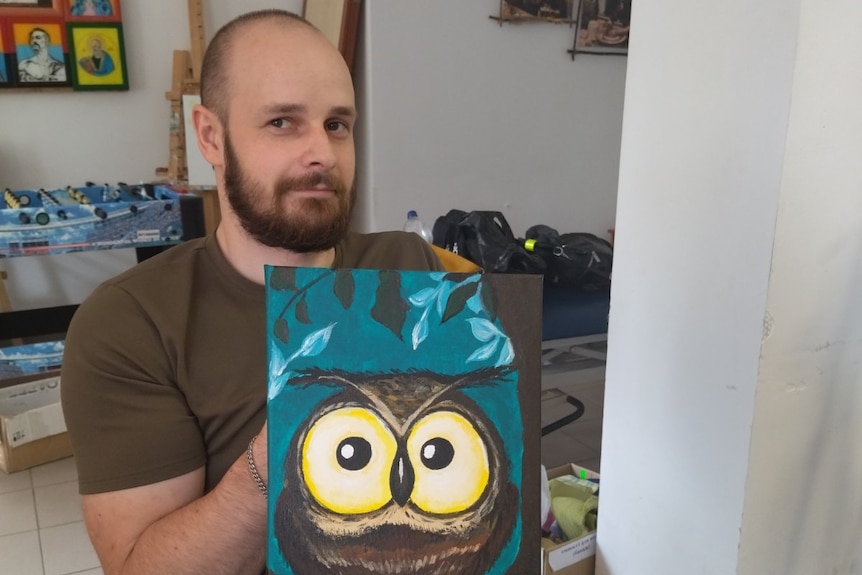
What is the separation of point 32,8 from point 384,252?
2680mm

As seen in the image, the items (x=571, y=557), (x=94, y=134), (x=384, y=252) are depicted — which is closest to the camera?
(x=384, y=252)

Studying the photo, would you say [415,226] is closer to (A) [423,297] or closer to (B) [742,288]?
(B) [742,288]

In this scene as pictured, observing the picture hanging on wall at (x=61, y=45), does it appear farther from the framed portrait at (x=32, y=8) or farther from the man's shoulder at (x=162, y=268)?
the man's shoulder at (x=162, y=268)

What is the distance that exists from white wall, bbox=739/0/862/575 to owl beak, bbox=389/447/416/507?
23.3 inches

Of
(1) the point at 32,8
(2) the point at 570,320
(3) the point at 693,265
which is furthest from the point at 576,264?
(1) the point at 32,8

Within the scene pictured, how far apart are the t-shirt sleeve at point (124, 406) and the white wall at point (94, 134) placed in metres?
2.61

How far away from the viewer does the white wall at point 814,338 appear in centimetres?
94

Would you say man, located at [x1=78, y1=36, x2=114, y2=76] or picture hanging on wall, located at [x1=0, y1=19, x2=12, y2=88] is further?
man, located at [x1=78, y1=36, x2=114, y2=76]

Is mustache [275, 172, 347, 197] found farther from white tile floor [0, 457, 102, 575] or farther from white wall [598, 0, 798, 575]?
white tile floor [0, 457, 102, 575]

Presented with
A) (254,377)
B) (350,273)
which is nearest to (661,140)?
(350,273)

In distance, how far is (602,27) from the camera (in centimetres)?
359

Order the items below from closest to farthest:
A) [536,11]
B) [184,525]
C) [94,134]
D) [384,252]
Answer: [184,525] < [384,252] < [94,134] < [536,11]

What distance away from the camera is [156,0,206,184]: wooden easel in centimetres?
318

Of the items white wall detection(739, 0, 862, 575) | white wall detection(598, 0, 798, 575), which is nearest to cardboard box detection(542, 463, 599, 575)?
white wall detection(598, 0, 798, 575)
